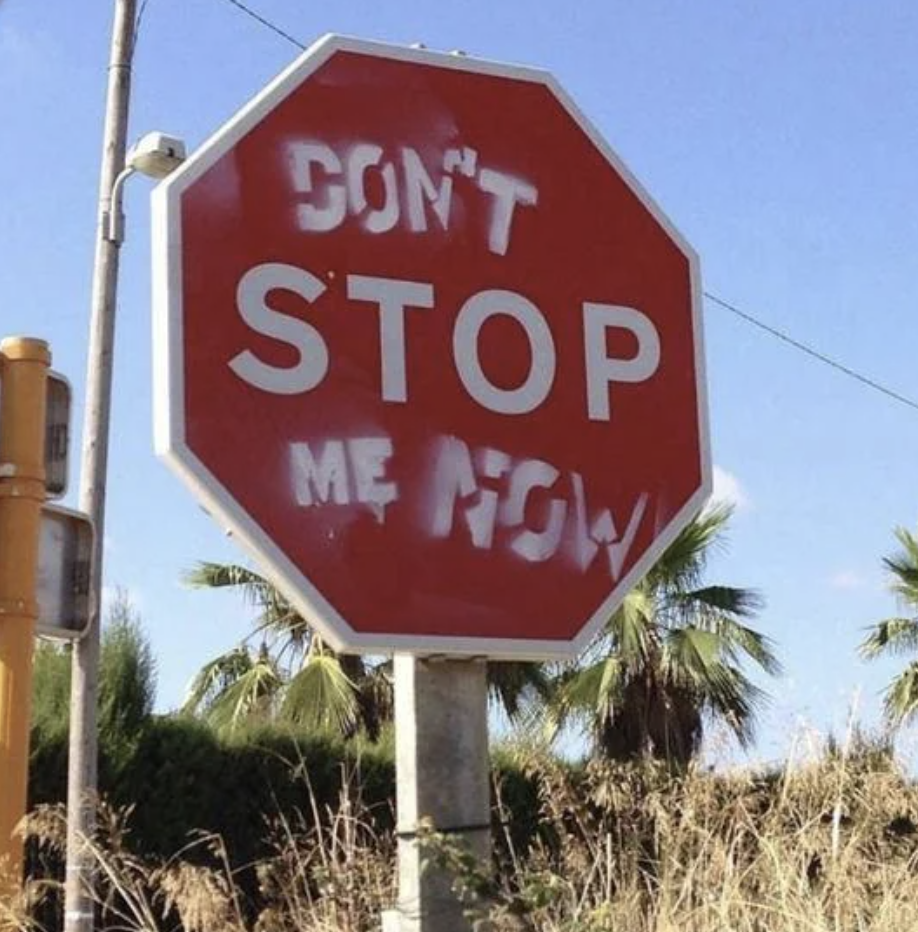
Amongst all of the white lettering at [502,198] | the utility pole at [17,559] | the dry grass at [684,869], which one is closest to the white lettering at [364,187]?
the white lettering at [502,198]

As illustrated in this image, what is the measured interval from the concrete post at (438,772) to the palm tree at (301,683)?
499 inches

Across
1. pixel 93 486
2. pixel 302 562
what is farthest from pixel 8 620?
pixel 93 486

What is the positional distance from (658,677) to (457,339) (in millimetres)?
14628

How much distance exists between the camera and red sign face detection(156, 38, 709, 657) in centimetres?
163

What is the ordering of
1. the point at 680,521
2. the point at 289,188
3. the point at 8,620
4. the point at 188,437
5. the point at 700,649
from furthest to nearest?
1. the point at 700,649
2. the point at 8,620
3. the point at 680,521
4. the point at 289,188
5. the point at 188,437

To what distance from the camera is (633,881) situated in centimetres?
329

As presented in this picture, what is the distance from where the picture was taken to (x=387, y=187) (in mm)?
1783

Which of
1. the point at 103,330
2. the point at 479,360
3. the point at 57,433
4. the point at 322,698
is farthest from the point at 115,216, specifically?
the point at 479,360

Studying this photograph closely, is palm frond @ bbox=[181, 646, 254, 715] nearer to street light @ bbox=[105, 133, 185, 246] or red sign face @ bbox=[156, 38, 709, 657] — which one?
street light @ bbox=[105, 133, 185, 246]

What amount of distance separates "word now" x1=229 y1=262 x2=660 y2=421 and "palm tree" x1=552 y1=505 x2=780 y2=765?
1403 cm

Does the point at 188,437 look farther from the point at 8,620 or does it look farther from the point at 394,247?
the point at 8,620

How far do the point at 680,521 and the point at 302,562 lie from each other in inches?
17.1

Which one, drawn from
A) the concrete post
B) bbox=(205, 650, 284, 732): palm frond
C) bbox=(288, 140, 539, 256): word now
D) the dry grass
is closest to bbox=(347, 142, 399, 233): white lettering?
bbox=(288, 140, 539, 256): word now

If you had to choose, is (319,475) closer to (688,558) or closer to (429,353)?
(429,353)
